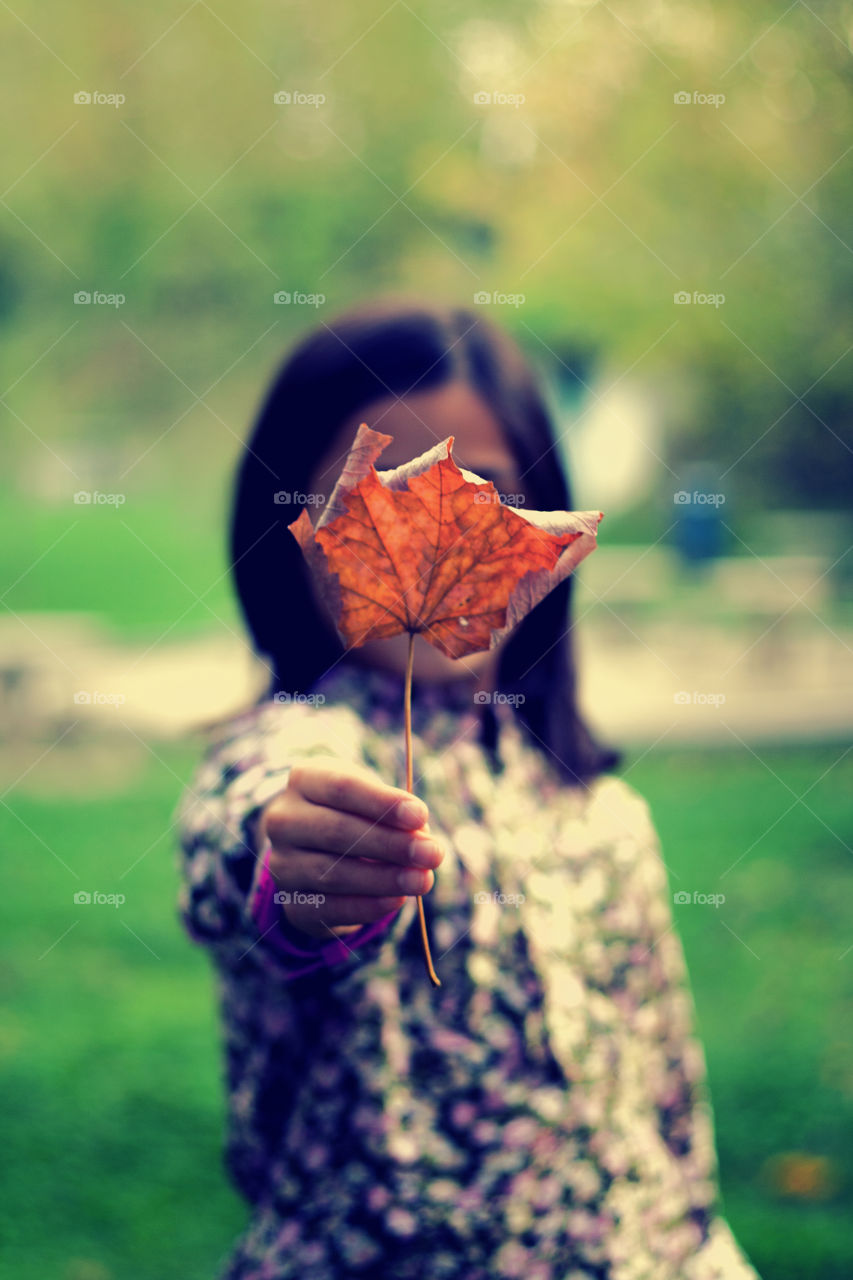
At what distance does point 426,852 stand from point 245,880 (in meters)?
0.28

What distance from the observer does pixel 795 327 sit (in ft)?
23.8

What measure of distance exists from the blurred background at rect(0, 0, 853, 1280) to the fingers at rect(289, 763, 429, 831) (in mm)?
1389

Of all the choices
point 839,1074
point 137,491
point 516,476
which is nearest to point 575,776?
point 516,476

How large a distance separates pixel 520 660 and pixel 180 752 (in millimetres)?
4769
